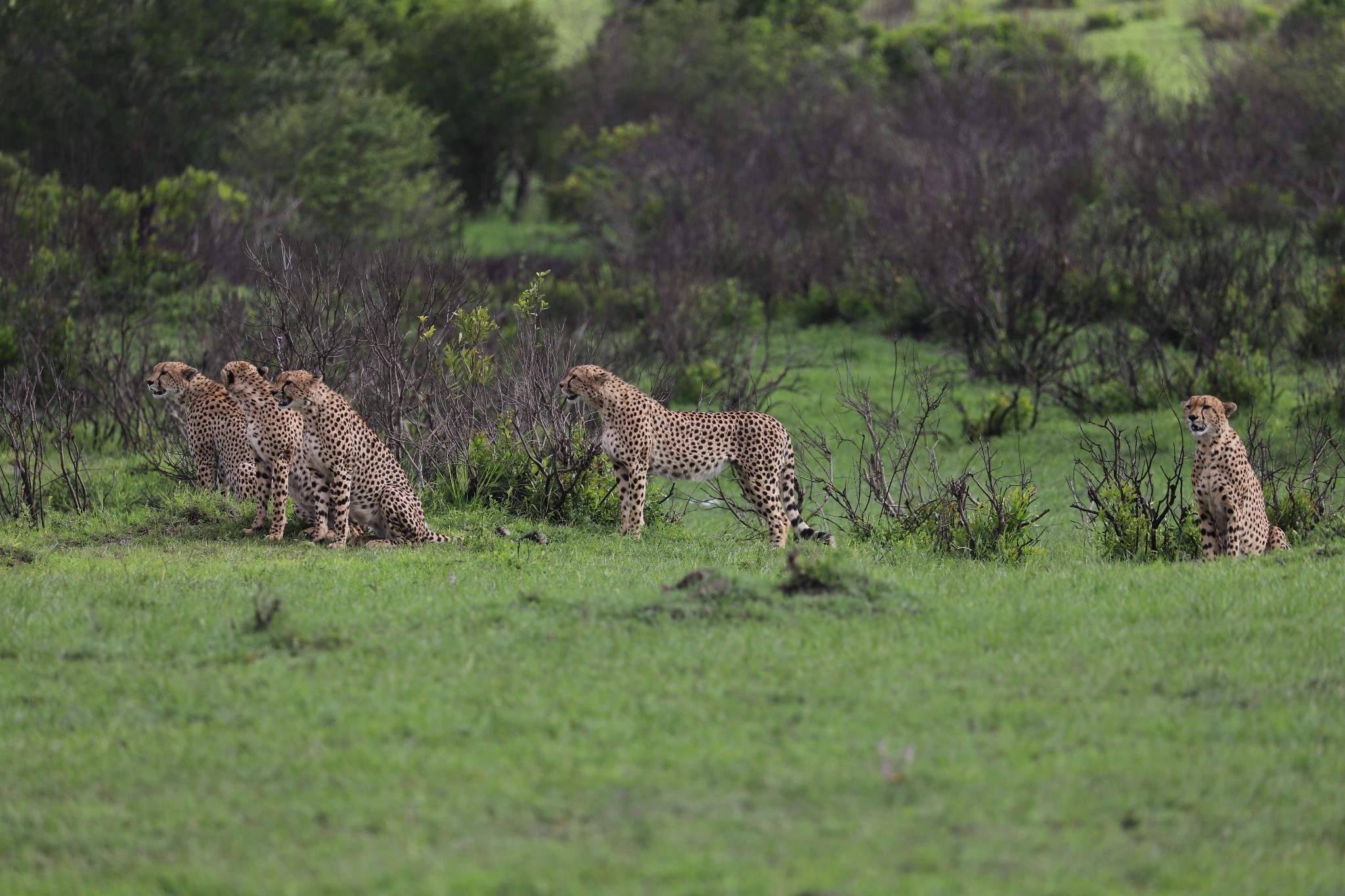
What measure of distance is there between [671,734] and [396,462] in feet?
15.2

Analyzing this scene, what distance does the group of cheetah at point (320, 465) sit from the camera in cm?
849

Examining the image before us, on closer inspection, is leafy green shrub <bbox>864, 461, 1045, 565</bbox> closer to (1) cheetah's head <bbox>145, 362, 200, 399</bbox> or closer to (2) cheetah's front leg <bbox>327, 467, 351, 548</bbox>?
(2) cheetah's front leg <bbox>327, 467, 351, 548</bbox>

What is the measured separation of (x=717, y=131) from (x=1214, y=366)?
1619 cm

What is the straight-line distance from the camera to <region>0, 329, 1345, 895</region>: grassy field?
161 inches

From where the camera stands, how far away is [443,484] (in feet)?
32.7

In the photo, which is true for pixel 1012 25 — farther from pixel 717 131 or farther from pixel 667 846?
pixel 667 846

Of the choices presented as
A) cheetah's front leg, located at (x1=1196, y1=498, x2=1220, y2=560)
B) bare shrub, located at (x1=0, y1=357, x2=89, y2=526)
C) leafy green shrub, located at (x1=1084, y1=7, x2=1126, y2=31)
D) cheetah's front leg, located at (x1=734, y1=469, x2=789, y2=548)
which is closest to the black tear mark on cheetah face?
cheetah's front leg, located at (x1=734, y1=469, x2=789, y2=548)

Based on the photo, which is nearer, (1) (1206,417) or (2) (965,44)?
(1) (1206,417)

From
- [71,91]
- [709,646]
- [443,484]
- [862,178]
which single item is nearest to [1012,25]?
[862,178]

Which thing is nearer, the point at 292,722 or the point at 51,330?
the point at 292,722

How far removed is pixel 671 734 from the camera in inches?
193

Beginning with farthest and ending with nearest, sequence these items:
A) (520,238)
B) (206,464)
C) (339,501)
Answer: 1. (520,238)
2. (206,464)
3. (339,501)

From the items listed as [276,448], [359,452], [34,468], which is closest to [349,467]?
[359,452]

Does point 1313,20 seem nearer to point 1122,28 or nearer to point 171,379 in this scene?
point 1122,28
